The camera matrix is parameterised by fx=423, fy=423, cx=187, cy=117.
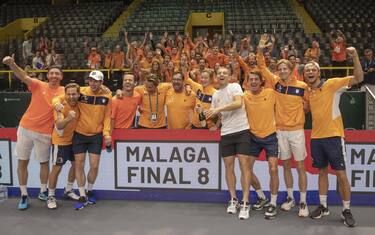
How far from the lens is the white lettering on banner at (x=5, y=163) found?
580 centimetres

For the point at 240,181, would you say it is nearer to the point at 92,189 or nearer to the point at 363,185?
the point at 363,185

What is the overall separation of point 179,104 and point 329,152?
2.11 m

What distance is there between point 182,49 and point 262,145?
784 centimetres

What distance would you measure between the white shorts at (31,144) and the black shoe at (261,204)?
2739 mm

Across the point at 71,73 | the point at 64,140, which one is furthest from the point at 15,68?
the point at 71,73

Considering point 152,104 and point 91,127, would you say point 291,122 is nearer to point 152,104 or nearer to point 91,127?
point 152,104

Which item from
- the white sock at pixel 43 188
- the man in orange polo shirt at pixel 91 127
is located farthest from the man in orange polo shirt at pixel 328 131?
the white sock at pixel 43 188

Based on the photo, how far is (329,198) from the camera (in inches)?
212

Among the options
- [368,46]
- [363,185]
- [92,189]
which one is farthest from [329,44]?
[92,189]

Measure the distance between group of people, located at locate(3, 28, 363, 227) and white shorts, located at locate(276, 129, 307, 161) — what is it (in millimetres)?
12

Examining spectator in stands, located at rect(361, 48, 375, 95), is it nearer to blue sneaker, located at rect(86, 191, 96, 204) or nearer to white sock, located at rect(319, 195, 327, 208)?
white sock, located at rect(319, 195, 327, 208)

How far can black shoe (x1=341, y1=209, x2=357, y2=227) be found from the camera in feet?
15.3

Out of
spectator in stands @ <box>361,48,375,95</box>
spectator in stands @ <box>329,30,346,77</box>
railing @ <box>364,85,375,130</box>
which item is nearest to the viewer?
railing @ <box>364,85,375,130</box>

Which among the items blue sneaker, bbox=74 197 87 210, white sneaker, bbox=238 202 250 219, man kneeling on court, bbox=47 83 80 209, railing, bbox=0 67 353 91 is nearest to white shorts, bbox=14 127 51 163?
man kneeling on court, bbox=47 83 80 209
